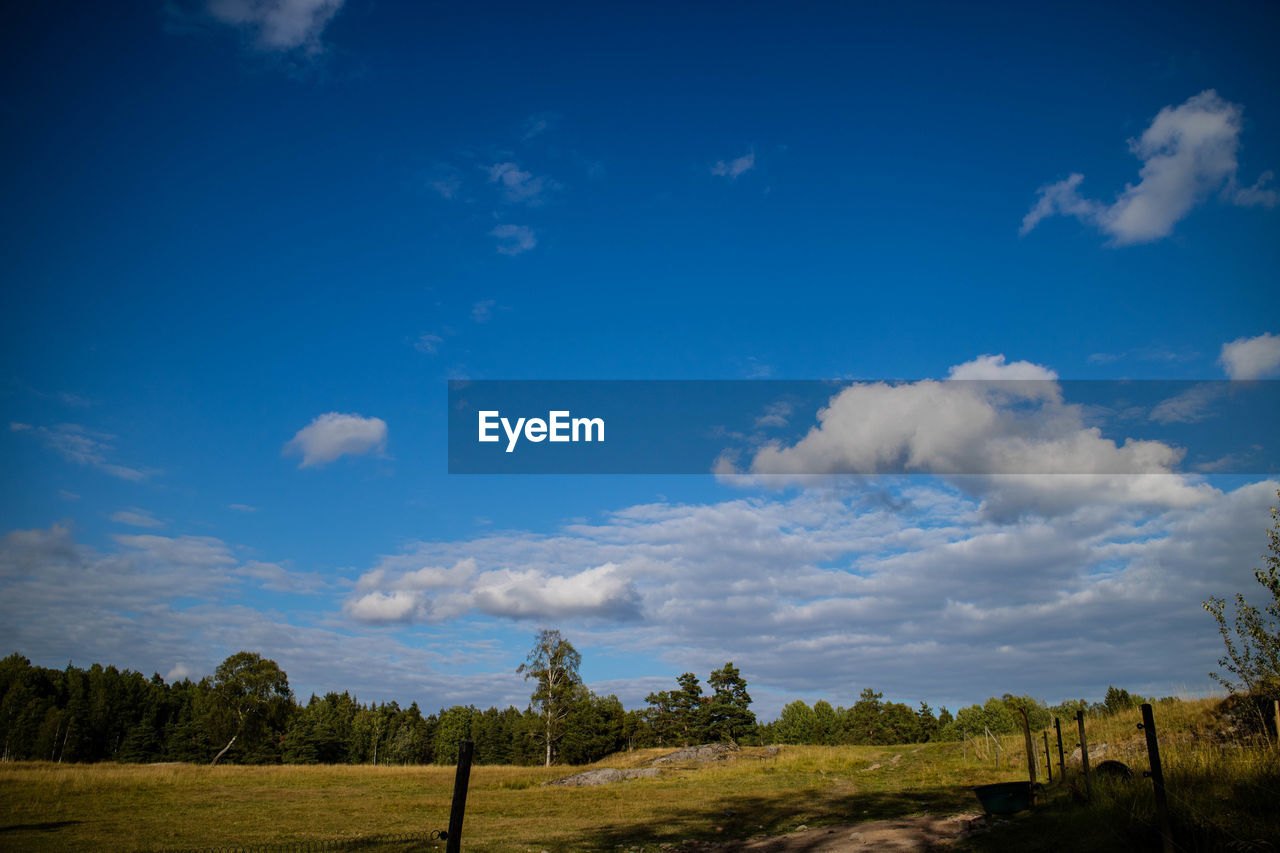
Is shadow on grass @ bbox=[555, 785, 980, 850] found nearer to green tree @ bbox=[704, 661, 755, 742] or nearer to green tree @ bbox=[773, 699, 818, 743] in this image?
green tree @ bbox=[704, 661, 755, 742]

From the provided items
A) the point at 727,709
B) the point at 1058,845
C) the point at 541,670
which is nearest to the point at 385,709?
the point at 541,670

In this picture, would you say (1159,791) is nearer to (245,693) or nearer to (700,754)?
(700,754)

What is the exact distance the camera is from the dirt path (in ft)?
48.0

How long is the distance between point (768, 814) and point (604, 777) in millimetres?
20237

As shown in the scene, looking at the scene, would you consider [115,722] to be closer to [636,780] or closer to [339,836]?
[636,780]

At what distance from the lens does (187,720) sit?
8781cm

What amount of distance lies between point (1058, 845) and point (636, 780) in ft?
102

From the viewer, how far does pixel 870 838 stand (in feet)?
50.9

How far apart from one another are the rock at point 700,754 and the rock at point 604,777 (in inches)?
239

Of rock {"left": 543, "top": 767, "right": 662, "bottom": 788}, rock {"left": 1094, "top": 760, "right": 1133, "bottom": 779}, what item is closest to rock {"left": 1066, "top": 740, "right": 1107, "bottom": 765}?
rock {"left": 1094, "top": 760, "right": 1133, "bottom": 779}

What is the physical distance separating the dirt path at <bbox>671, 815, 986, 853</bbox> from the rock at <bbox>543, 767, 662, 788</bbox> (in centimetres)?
2424

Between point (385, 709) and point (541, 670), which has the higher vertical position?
point (541, 670)

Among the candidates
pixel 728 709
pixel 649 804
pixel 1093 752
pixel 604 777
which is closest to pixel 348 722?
pixel 728 709

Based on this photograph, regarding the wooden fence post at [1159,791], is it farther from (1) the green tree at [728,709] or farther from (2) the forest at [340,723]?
(1) the green tree at [728,709]
